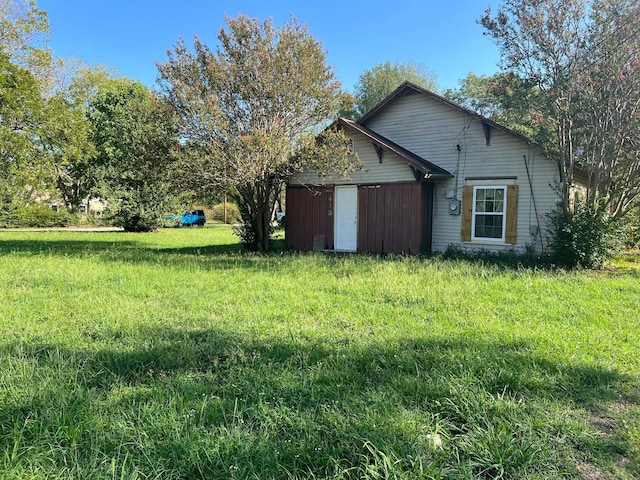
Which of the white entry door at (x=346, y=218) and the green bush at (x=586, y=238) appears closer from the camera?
the green bush at (x=586, y=238)

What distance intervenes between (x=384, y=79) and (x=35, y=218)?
2739 centimetres

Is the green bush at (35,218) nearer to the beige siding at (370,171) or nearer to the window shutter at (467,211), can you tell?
the beige siding at (370,171)

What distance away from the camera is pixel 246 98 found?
441 inches

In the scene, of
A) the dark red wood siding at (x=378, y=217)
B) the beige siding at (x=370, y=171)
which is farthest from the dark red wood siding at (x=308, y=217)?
the beige siding at (x=370, y=171)

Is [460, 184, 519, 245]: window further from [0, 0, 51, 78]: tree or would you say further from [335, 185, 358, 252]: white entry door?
[0, 0, 51, 78]: tree

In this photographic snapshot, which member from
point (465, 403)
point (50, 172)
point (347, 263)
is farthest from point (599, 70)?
point (50, 172)

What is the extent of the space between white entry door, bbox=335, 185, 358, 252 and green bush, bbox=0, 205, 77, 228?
27.2m

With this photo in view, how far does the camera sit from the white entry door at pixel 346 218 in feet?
43.6

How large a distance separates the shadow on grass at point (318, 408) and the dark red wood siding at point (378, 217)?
8.30 m

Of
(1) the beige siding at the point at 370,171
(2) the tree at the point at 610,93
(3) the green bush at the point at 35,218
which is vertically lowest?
(3) the green bush at the point at 35,218

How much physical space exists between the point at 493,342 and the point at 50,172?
15916mm

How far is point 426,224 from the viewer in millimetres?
12672

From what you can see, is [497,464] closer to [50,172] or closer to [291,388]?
[291,388]

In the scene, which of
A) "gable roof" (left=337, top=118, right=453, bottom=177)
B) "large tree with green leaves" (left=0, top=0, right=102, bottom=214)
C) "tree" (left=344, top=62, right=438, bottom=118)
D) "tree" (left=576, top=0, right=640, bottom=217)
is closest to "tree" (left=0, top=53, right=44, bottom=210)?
"large tree with green leaves" (left=0, top=0, right=102, bottom=214)
